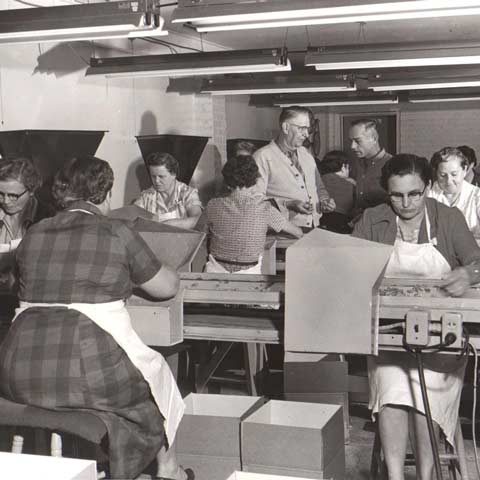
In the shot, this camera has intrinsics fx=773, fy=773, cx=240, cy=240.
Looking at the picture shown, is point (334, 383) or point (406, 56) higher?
point (406, 56)

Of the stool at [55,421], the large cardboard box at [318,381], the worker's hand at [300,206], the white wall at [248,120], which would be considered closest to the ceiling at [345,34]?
the white wall at [248,120]

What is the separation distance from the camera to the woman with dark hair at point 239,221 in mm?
4527

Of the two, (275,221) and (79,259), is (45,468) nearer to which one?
(79,259)

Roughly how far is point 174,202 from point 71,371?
9.83ft

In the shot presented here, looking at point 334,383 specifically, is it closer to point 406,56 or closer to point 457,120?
point 406,56

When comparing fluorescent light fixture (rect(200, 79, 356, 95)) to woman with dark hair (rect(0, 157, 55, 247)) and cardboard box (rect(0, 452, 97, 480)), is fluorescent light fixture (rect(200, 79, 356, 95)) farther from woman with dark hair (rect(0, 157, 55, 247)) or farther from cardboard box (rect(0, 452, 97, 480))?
cardboard box (rect(0, 452, 97, 480))

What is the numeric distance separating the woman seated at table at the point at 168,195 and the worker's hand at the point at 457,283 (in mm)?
2582

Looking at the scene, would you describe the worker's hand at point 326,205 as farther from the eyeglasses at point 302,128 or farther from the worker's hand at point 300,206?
the eyeglasses at point 302,128

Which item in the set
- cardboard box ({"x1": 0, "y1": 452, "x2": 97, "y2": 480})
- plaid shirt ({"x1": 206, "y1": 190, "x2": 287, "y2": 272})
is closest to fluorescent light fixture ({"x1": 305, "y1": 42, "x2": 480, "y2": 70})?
plaid shirt ({"x1": 206, "y1": 190, "x2": 287, "y2": 272})

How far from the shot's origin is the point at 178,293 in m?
2.77

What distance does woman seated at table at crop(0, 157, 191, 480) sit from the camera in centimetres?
245

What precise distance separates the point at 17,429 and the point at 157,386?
1.59 feet

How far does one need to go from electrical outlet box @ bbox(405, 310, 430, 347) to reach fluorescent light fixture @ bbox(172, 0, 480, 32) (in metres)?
1.42

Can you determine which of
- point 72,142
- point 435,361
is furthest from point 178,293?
point 72,142
